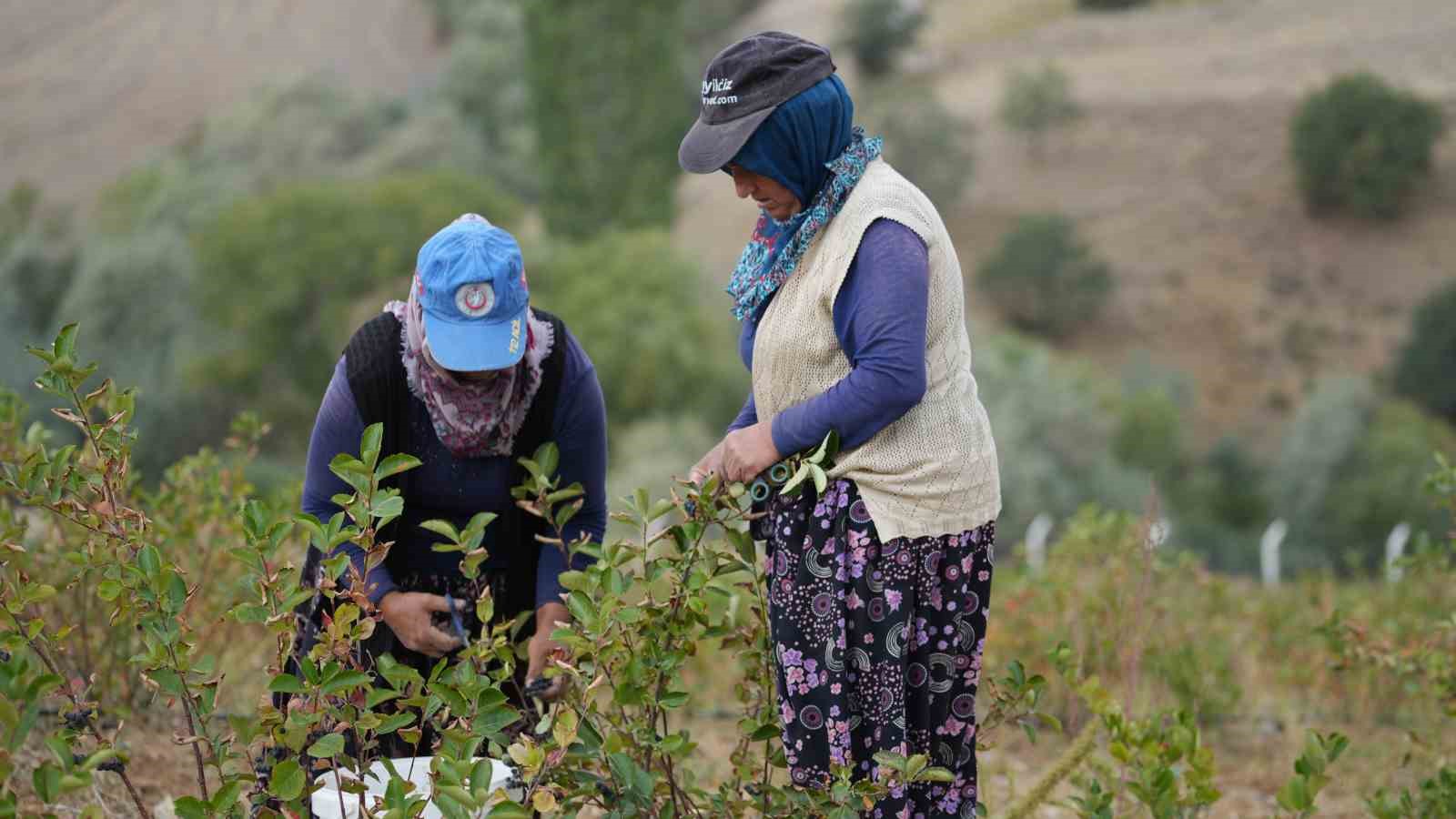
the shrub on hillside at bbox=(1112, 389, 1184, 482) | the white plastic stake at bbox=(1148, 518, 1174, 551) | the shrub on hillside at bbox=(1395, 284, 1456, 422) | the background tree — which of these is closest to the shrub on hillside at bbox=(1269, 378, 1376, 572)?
the shrub on hillside at bbox=(1112, 389, 1184, 482)

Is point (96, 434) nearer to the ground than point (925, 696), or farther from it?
farther from it

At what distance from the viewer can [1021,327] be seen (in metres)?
40.6

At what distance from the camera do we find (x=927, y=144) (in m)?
41.3

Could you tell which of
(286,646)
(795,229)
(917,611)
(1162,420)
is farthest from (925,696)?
(1162,420)

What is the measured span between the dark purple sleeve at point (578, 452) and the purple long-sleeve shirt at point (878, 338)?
0.44 meters

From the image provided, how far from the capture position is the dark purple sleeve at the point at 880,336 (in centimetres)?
198

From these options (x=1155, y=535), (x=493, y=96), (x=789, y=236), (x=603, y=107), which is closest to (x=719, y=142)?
(x=789, y=236)

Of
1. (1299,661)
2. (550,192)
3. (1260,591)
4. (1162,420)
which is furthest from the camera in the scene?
(550,192)

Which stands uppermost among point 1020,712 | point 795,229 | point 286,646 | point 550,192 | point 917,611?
point 795,229

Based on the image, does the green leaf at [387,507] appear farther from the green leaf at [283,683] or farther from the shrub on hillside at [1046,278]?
the shrub on hillside at [1046,278]

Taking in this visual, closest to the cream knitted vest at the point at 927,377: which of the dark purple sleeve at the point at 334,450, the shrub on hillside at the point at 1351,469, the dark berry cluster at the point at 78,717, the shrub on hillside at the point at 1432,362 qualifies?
the dark purple sleeve at the point at 334,450

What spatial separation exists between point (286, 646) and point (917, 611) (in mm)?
914

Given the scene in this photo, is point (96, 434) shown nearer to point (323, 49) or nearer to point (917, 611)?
point (917, 611)

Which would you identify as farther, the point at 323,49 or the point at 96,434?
the point at 323,49
